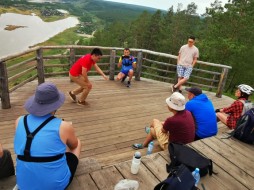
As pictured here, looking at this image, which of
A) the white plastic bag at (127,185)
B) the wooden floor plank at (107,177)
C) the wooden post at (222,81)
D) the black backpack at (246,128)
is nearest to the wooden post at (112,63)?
the wooden post at (222,81)

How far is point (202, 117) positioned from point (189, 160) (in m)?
1.20

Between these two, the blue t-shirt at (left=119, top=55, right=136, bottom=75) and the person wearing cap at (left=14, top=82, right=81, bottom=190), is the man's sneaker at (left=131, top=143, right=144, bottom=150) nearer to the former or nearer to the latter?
the person wearing cap at (left=14, top=82, right=81, bottom=190)

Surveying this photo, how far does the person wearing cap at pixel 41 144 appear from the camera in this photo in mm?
2084

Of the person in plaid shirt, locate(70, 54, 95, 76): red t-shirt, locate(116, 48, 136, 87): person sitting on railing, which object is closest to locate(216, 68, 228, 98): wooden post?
locate(116, 48, 136, 87): person sitting on railing

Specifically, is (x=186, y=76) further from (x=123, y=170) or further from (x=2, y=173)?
(x=2, y=173)

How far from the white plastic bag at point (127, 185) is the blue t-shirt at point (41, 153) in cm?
54

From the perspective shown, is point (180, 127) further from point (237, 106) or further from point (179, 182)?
point (237, 106)

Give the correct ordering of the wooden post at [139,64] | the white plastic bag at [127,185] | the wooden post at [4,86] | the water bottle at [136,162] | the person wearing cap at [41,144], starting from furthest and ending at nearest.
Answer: the wooden post at [139,64] → the wooden post at [4,86] → the water bottle at [136,162] → the white plastic bag at [127,185] → the person wearing cap at [41,144]

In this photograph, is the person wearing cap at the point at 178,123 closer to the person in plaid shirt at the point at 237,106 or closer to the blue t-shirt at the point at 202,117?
the blue t-shirt at the point at 202,117

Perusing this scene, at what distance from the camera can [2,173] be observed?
2.54 m

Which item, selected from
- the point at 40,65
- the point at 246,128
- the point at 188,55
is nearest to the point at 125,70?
the point at 188,55

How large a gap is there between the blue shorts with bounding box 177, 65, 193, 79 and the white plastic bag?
4987mm

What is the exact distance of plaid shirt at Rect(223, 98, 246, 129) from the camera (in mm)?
4207

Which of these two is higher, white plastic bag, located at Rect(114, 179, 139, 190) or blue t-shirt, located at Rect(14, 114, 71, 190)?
blue t-shirt, located at Rect(14, 114, 71, 190)
